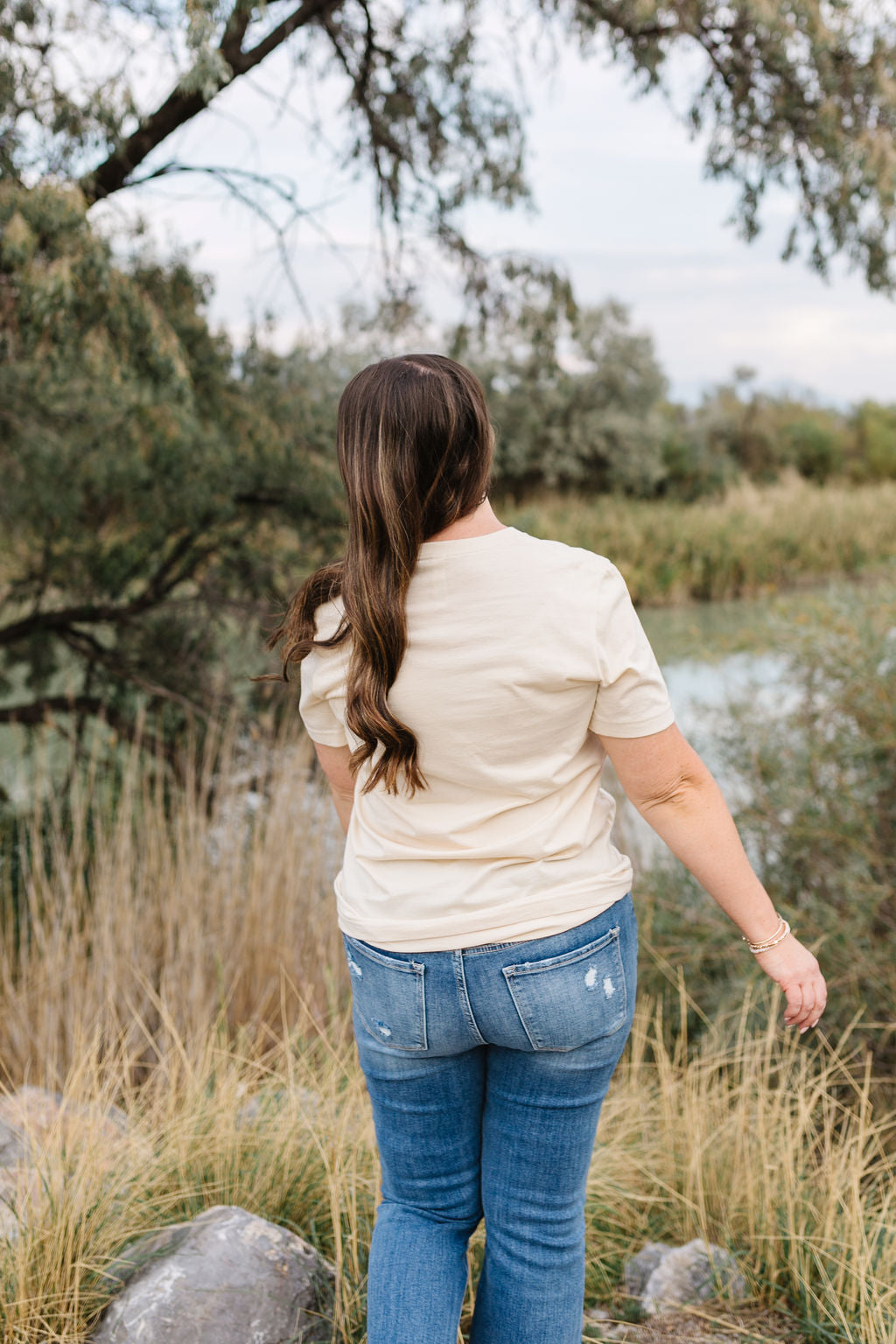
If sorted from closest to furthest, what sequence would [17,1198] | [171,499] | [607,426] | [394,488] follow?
[394,488] < [17,1198] < [171,499] < [607,426]

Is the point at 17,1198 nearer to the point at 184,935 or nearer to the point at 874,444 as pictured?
the point at 184,935

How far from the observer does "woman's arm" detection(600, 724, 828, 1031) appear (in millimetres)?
1346

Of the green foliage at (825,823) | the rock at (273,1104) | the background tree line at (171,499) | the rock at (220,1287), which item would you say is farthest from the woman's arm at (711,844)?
the background tree line at (171,499)

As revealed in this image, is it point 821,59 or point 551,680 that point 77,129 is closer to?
point 821,59

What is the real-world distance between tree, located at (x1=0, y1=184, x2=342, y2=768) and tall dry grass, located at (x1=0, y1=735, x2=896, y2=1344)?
126 centimetres

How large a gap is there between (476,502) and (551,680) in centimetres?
25

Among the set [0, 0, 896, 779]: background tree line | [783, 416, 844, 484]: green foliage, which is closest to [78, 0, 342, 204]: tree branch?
[0, 0, 896, 779]: background tree line

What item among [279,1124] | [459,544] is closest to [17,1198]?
[279,1124]

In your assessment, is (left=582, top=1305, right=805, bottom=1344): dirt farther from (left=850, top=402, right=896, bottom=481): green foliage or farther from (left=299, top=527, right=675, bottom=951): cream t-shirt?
(left=850, top=402, right=896, bottom=481): green foliage

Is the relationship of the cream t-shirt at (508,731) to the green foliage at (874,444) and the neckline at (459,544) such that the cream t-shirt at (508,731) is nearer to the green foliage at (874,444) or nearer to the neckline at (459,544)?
the neckline at (459,544)

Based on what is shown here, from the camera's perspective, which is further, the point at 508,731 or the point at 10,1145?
the point at 10,1145

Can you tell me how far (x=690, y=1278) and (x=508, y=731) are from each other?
1.33 m

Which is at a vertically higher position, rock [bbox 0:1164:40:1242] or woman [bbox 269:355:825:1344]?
woman [bbox 269:355:825:1344]

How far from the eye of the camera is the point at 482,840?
52.5 inches
